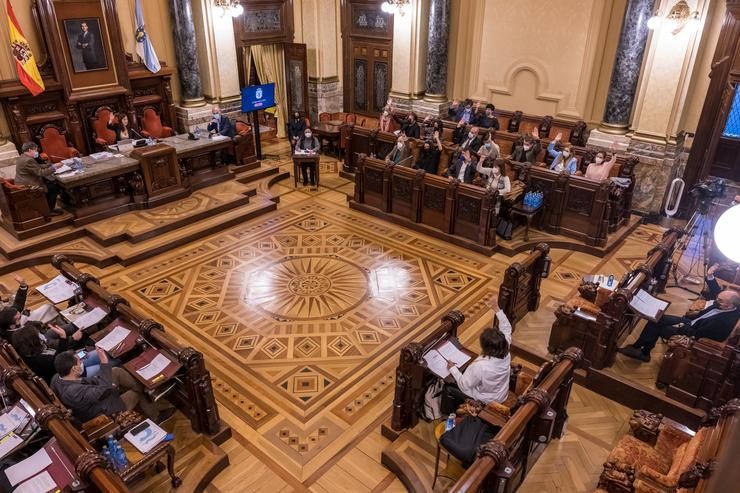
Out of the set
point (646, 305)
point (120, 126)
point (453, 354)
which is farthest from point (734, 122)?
point (120, 126)

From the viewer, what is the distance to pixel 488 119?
34.1ft

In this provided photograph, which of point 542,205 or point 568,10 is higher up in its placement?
point 568,10

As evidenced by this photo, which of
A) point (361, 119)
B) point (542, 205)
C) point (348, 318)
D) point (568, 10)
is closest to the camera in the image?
point (348, 318)

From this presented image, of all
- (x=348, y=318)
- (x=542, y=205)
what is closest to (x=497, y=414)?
(x=348, y=318)

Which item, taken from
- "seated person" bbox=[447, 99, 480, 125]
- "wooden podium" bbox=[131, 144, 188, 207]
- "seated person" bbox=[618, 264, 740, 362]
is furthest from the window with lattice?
"wooden podium" bbox=[131, 144, 188, 207]

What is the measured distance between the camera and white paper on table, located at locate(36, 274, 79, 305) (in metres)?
5.51

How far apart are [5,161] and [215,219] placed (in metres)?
3.38

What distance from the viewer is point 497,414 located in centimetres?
416

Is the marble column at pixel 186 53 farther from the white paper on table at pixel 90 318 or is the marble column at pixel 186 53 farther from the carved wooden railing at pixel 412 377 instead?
the carved wooden railing at pixel 412 377

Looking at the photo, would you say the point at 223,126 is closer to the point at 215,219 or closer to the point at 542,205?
the point at 215,219

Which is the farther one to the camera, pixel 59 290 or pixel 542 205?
pixel 542 205

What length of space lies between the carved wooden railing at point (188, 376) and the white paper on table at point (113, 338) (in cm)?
10

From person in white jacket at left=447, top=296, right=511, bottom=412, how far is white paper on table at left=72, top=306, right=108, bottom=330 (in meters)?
3.35

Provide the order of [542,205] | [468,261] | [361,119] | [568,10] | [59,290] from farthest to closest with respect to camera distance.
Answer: [361,119]
[568,10]
[542,205]
[468,261]
[59,290]
